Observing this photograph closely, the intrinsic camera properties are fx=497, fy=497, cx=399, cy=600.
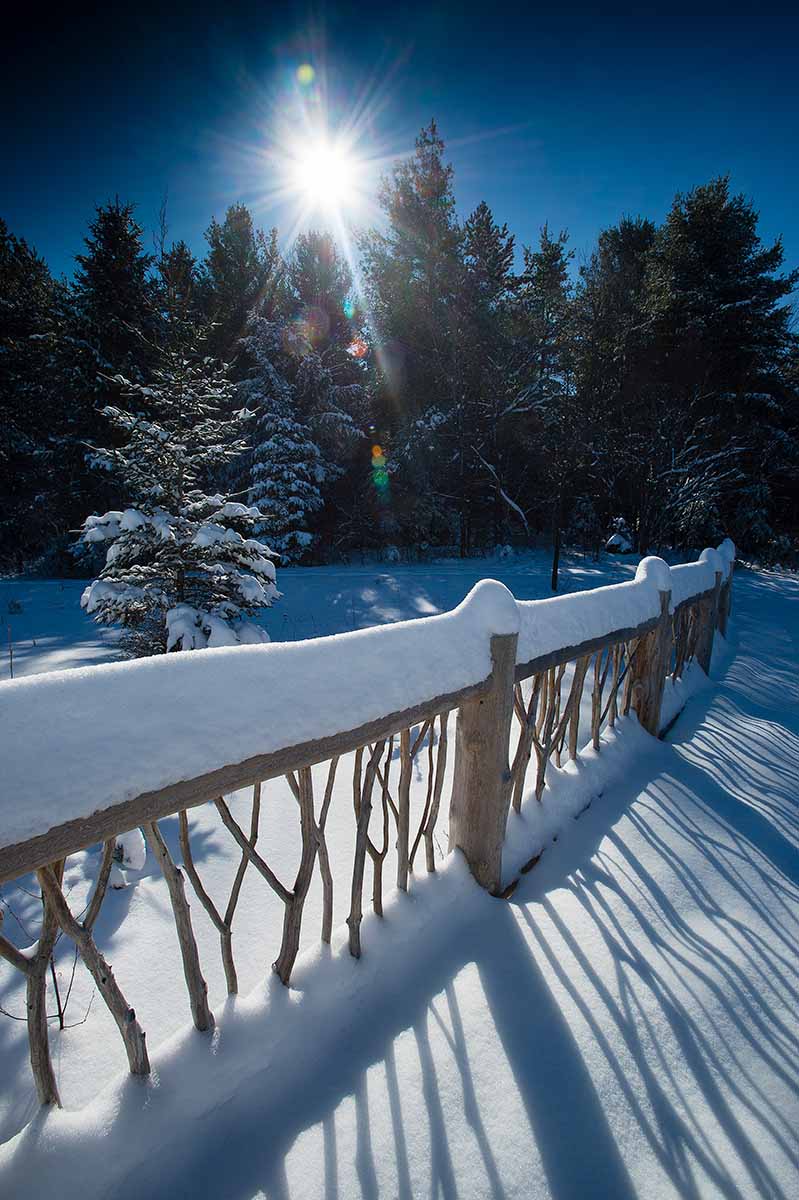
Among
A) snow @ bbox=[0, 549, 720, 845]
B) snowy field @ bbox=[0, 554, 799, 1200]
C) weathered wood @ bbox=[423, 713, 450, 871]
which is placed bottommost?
snowy field @ bbox=[0, 554, 799, 1200]

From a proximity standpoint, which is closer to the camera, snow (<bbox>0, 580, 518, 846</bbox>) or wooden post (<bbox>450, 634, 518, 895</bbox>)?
snow (<bbox>0, 580, 518, 846</bbox>)

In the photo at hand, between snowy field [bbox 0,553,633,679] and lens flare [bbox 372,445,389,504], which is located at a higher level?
lens flare [bbox 372,445,389,504]

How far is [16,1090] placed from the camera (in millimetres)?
1731

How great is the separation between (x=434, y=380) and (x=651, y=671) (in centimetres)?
1780

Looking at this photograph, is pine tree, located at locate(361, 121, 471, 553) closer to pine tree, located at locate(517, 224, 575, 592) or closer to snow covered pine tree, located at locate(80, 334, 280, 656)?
pine tree, located at locate(517, 224, 575, 592)

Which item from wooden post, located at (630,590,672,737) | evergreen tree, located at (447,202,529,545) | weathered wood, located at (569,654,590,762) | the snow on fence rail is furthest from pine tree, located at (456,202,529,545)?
the snow on fence rail

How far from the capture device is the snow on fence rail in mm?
1106

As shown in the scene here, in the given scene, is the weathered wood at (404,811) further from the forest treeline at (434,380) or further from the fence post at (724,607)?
the forest treeline at (434,380)

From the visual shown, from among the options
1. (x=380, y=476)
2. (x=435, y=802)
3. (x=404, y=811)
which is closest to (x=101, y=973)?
(x=404, y=811)

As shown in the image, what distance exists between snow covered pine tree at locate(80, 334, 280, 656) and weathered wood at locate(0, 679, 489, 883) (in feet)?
13.5

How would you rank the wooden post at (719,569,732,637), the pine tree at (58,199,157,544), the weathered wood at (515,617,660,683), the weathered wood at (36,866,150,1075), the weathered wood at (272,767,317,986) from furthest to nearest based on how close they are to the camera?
1. the pine tree at (58,199,157,544)
2. the wooden post at (719,569,732,637)
3. the weathered wood at (515,617,660,683)
4. the weathered wood at (272,767,317,986)
5. the weathered wood at (36,866,150,1075)

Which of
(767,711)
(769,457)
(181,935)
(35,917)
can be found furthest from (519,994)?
(769,457)

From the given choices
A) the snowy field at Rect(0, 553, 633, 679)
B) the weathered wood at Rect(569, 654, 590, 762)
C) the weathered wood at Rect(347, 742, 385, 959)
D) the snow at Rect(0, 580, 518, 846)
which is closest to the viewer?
the snow at Rect(0, 580, 518, 846)

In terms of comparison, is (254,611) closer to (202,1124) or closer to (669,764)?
(669,764)
